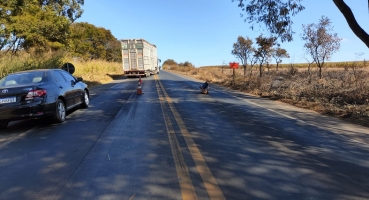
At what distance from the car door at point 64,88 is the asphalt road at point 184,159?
3.25 ft

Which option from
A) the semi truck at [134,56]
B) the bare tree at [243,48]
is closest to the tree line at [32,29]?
the semi truck at [134,56]

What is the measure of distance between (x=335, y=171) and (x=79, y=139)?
4876 mm

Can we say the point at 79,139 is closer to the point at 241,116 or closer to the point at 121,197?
the point at 121,197

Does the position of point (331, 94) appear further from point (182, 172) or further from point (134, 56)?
point (134, 56)

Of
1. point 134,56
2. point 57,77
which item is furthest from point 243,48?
point 57,77

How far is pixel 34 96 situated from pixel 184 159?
4728mm

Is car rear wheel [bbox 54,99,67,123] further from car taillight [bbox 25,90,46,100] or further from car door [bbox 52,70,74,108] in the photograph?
car taillight [bbox 25,90,46,100]

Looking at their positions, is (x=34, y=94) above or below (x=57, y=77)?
below

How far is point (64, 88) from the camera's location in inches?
353

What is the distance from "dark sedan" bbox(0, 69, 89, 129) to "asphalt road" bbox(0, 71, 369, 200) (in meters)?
0.42

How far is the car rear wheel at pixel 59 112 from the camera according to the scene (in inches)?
317

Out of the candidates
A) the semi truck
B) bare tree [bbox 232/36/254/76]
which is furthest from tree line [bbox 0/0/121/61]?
bare tree [bbox 232/36/254/76]

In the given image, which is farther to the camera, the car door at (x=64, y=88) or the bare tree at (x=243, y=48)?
the bare tree at (x=243, y=48)

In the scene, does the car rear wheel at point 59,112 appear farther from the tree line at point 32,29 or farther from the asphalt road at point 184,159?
the tree line at point 32,29
